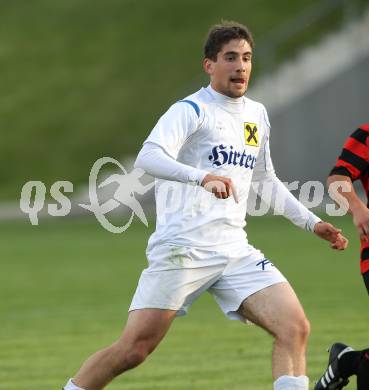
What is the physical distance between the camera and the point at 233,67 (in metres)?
8.59

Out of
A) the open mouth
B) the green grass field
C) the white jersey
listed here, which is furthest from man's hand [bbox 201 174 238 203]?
the green grass field

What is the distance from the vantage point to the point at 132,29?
46.8m

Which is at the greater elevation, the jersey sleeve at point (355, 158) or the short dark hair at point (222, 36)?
the short dark hair at point (222, 36)

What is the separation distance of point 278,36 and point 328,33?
2.47m

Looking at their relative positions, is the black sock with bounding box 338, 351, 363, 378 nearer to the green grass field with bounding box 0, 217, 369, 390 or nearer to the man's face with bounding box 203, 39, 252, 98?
the green grass field with bounding box 0, 217, 369, 390

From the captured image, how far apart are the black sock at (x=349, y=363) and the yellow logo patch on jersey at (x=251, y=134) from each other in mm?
1568

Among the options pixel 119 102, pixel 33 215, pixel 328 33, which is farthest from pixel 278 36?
pixel 33 215

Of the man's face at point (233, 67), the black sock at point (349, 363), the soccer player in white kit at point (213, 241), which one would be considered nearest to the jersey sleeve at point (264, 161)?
the soccer player in white kit at point (213, 241)

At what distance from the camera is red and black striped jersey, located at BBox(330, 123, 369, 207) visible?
27.6ft

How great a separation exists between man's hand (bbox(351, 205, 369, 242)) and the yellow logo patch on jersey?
32.9 inches

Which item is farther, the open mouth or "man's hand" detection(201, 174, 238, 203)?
the open mouth

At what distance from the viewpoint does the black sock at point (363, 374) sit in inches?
337

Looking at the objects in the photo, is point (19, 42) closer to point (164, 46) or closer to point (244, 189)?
point (164, 46)

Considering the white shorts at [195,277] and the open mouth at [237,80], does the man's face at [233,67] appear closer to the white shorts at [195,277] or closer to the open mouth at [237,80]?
the open mouth at [237,80]
